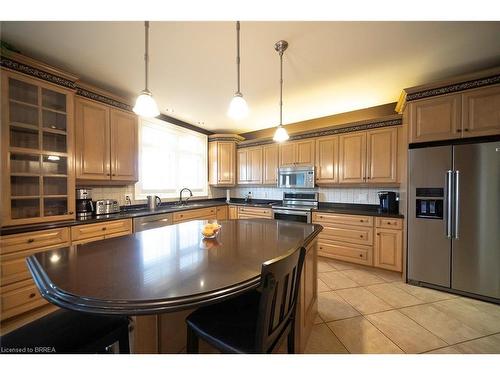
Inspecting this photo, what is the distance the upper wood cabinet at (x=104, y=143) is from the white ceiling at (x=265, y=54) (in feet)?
1.23

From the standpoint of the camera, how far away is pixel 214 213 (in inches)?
159

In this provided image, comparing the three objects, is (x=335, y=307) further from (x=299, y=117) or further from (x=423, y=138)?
(x=299, y=117)

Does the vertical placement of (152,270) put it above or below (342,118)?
below

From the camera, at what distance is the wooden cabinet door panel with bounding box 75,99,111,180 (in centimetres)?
236

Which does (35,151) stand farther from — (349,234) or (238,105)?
(349,234)

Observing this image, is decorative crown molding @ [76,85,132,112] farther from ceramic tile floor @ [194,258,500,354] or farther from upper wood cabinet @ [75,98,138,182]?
ceramic tile floor @ [194,258,500,354]

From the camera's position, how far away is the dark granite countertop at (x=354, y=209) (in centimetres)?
286

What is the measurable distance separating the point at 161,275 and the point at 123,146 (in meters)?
2.61

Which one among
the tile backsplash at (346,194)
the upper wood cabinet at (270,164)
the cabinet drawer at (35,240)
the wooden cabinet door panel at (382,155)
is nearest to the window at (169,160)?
the cabinet drawer at (35,240)

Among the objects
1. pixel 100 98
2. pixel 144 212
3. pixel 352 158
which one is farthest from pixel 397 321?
pixel 100 98

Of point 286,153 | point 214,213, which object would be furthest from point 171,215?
point 286,153

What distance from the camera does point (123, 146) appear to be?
282cm
